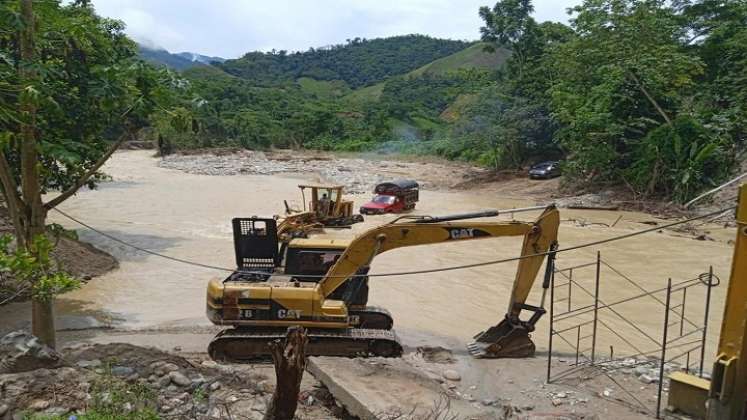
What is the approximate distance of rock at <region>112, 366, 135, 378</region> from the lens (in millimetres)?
6958

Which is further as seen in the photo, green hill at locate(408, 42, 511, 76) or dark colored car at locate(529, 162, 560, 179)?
green hill at locate(408, 42, 511, 76)

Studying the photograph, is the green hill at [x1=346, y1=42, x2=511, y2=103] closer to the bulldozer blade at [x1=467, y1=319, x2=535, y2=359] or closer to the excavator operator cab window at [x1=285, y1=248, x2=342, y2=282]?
the excavator operator cab window at [x1=285, y1=248, x2=342, y2=282]

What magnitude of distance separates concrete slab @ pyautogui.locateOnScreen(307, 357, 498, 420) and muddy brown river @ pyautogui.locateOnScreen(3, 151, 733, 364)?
289 cm

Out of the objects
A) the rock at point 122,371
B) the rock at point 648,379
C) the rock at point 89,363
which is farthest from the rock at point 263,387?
the rock at point 648,379

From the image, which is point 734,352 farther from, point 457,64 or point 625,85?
Answer: point 457,64

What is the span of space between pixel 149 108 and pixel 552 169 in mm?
32390

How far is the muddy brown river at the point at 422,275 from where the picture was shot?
1262cm

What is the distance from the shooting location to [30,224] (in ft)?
23.8

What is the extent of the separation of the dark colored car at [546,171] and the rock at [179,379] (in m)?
31.9

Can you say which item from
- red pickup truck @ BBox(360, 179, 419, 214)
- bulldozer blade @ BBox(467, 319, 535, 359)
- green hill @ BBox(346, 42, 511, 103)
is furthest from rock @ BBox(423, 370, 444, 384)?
green hill @ BBox(346, 42, 511, 103)

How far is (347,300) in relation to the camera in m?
9.50

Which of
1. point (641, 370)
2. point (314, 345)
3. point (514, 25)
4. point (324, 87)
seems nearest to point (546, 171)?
point (514, 25)

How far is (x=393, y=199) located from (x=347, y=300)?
18.3 metres

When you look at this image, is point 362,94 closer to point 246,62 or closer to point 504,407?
point 246,62
